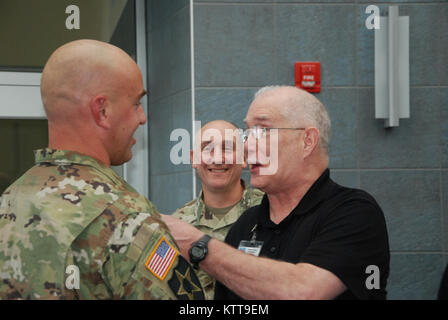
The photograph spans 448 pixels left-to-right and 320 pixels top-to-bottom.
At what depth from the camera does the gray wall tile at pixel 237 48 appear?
161 inches

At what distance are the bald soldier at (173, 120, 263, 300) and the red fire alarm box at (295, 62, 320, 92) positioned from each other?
83 centimetres

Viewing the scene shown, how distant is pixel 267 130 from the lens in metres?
2.33

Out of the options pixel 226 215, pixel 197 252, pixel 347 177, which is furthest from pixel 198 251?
pixel 347 177

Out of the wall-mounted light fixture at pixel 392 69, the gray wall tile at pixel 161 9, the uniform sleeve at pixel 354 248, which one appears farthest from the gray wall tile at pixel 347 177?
the uniform sleeve at pixel 354 248

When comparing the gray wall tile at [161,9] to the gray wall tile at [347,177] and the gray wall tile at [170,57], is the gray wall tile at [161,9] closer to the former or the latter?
the gray wall tile at [170,57]

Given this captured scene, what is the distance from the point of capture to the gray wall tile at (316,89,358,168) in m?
4.12

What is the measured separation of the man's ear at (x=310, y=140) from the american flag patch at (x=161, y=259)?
1.05 metres

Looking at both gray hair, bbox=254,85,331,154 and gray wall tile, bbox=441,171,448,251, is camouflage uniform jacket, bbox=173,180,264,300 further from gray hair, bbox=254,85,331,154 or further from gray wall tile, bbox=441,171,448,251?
gray wall tile, bbox=441,171,448,251

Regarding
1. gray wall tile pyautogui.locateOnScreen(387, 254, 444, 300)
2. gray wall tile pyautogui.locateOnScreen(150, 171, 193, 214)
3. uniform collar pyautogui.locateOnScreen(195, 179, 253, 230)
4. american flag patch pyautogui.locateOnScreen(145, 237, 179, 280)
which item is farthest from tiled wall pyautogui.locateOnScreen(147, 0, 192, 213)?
american flag patch pyautogui.locateOnScreen(145, 237, 179, 280)

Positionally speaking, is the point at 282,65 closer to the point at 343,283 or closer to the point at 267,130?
the point at 267,130

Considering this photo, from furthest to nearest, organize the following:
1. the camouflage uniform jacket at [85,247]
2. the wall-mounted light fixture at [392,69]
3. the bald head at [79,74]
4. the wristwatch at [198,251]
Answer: the wall-mounted light fixture at [392,69], the wristwatch at [198,251], the bald head at [79,74], the camouflage uniform jacket at [85,247]

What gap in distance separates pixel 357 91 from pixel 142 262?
310cm

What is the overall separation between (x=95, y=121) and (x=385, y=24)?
307 cm

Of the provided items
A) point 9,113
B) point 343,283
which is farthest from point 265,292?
point 9,113
